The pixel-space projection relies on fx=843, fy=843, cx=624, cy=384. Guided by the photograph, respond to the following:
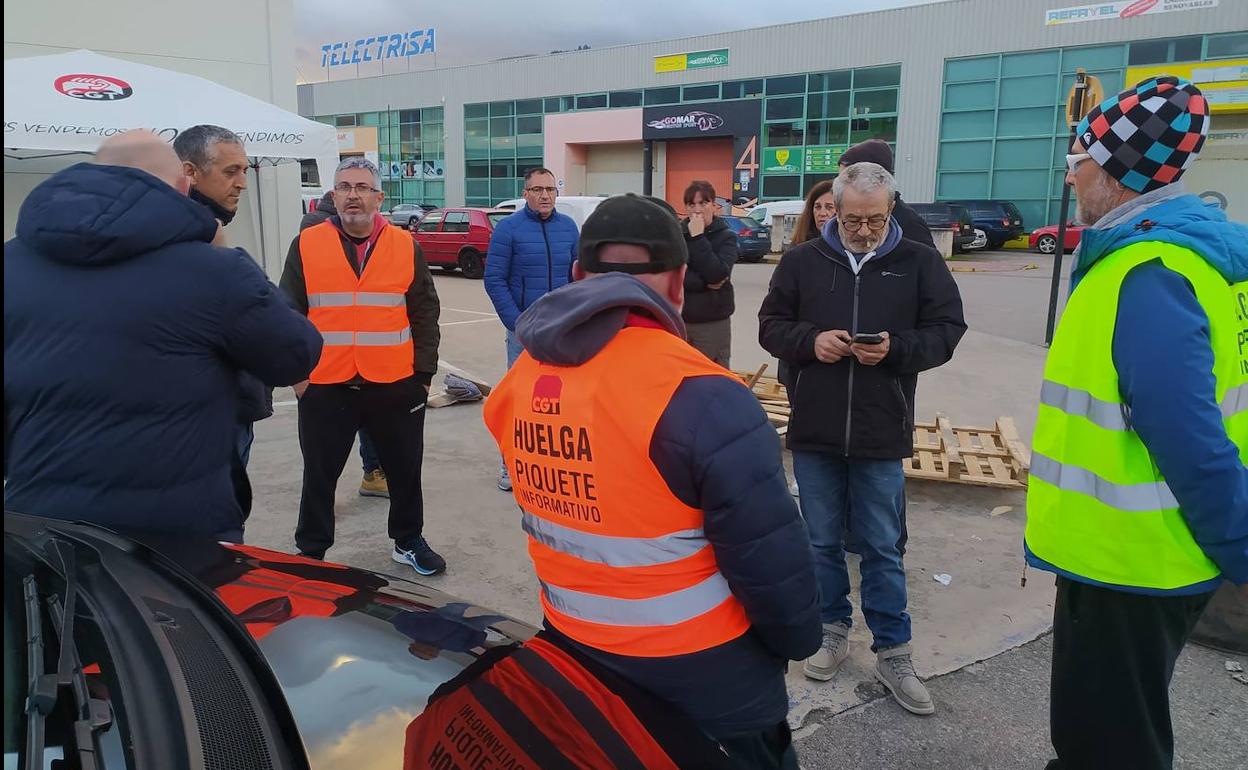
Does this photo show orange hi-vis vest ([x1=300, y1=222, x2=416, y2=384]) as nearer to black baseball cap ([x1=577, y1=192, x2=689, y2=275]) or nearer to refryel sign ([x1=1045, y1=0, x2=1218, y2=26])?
black baseball cap ([x1=577, y1=192, x2=689, y2=275])

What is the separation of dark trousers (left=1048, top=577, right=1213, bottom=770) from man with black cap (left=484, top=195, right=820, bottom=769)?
763 mm

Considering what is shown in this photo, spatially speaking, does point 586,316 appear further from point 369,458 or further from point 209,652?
point 369,458

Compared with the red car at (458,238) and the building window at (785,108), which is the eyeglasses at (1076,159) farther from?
the building window at (785,108)

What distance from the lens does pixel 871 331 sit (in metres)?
3.05

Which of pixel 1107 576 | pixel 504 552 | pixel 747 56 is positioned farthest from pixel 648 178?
pixel 1107 576

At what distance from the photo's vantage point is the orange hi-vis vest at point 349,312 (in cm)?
373

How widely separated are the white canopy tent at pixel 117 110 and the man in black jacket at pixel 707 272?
4.38 metres

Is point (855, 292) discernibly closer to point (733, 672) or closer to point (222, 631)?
point (733, 672)

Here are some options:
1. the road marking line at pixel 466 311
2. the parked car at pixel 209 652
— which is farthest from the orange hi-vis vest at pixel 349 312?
the road marking line at pixel 466 311

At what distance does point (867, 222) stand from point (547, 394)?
5.83 ft

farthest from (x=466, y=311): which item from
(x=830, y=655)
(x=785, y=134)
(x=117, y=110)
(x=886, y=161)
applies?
(x=785, y=134)

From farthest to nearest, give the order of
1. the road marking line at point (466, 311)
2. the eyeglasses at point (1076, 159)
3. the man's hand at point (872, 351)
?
the road marking line at point (466, 311) → the man's hand at point (872, 351) → the eyeglasses at point (1076, 159)

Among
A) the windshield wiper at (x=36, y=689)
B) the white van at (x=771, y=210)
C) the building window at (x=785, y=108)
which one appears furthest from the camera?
the building window at (x=785, y=108)

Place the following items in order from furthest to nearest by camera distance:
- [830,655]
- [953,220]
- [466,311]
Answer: [953,220], [466,311], [830,655]
